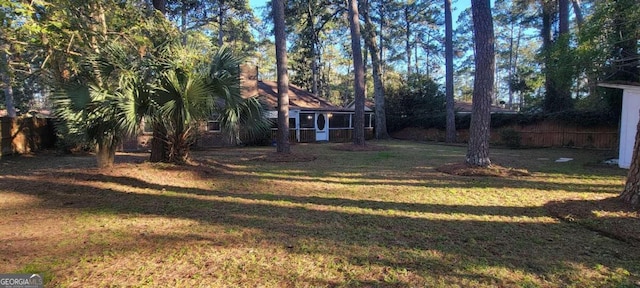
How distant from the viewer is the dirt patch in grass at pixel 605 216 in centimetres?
381

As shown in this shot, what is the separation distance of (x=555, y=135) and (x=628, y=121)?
9638mm

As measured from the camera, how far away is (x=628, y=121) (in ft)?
30.9

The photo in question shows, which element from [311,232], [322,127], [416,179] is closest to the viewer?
[311,232]

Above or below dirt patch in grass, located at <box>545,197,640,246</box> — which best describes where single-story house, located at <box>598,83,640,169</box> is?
above

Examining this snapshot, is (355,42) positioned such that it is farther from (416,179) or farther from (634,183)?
(634,183)

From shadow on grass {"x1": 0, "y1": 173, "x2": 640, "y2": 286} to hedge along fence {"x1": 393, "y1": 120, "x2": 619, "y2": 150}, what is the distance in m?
14.7

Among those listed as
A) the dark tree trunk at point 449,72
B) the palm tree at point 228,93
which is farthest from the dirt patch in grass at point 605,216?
the dark tree trunk at point 449,72

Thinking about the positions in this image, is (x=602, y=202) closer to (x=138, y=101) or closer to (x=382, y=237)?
(x=382, y=237)

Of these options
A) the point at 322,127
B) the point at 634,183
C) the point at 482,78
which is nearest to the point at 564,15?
the point at 482,78

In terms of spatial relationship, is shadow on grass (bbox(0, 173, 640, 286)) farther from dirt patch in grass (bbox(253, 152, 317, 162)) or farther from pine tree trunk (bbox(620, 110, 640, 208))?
dirt patch in grass (bbox(253, 152, 317, 162))

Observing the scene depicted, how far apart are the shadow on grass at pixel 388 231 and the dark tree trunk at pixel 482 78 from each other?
359cm

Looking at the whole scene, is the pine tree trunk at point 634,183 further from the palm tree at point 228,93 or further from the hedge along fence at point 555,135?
the hedge along fence at point 555,135

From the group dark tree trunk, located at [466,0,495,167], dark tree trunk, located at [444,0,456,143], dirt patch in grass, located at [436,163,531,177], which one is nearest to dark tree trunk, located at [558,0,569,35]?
dark tree trunk, located at [444,0,456,143]

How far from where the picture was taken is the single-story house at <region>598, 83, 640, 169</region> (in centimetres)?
917
